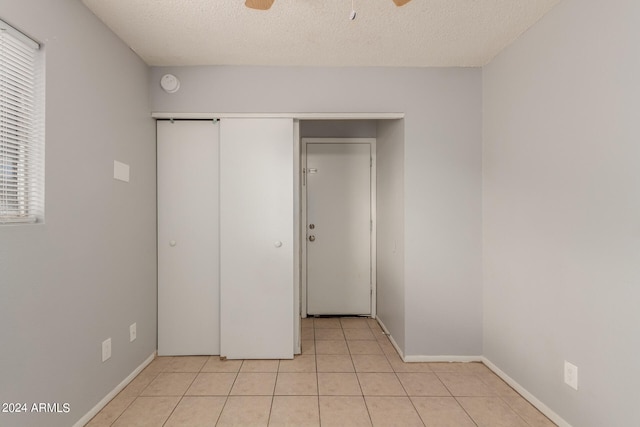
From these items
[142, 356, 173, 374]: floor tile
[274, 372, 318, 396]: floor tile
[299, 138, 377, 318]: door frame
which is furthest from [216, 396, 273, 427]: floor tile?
[299, 138, 377, 318]: door frame

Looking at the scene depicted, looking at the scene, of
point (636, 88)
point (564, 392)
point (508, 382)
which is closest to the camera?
point (636, 88)

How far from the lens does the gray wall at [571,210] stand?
1.49m

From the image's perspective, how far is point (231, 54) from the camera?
2463 millimetres

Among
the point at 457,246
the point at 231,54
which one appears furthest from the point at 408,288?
the point at 231,54

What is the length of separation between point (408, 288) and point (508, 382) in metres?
0.94

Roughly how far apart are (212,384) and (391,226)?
2.00 metres

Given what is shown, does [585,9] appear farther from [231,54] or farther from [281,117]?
[231,54]

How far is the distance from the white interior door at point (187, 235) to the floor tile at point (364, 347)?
125 cm

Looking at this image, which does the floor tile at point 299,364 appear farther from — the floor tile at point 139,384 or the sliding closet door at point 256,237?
the floor tile at point 139,384

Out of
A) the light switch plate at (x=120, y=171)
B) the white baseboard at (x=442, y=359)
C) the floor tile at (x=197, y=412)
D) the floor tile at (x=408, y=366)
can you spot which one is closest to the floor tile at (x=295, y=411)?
the floor tile at (x=197, y=412)

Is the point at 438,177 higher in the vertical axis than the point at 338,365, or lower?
higher

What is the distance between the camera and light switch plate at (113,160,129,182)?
215 centimetres

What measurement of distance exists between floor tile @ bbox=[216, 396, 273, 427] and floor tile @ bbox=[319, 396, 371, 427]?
35 centimetres

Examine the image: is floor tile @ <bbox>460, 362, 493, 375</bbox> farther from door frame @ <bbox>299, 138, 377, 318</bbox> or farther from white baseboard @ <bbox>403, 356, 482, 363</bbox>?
door frame @ <bbox>299, 138, 377, 318</bbox>
